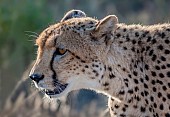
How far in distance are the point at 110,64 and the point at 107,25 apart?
1.01 feet

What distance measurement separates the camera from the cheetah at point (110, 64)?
635 cm

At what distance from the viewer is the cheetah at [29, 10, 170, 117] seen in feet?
20.8

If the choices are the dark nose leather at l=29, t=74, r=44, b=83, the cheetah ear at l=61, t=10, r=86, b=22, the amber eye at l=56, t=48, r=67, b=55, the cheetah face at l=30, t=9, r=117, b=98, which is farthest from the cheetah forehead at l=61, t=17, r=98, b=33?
the dark nose leather at l=29, t=74, r=44, b=83

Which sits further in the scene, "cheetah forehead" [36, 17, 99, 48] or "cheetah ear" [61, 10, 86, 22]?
"cheetah ear" [61, 10, 86, 22]

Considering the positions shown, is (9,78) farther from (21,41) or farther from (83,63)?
(83,63)

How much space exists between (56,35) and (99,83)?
51cm

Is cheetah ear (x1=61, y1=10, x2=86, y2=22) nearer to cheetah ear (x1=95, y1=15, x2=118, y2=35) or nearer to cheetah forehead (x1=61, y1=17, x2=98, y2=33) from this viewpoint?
cheetah forehead (x1=61, y1=17, x2=98, y2=33)

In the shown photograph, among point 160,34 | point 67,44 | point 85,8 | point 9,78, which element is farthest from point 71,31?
point 85,8

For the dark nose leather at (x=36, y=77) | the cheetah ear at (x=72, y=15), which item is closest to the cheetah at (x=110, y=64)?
the dark nose leather at (x=36, y=77)

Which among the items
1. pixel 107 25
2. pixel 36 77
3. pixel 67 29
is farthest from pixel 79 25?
pixel 36 77

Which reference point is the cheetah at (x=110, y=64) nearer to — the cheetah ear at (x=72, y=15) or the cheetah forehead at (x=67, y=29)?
the cheetah forehead at (x=67, y=29)

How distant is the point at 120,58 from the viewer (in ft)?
21.0

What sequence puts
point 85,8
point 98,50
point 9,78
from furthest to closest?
point 85,8 → point 9,78 → point 98,50

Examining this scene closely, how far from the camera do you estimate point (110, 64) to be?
6.37 m
